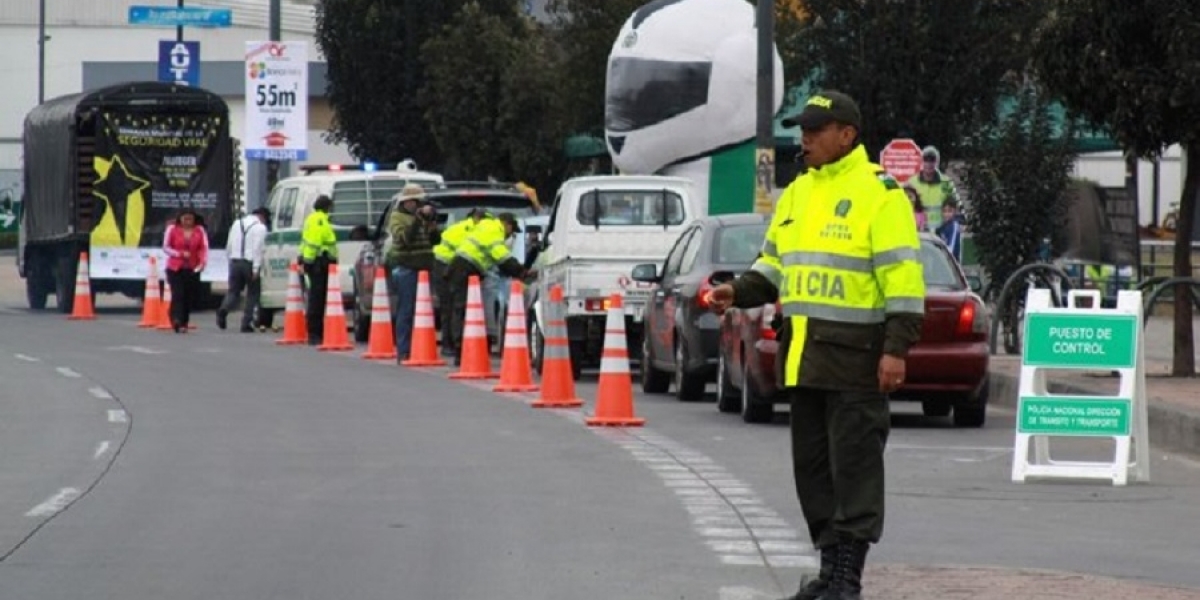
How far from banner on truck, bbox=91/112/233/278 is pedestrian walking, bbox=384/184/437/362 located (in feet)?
42.2

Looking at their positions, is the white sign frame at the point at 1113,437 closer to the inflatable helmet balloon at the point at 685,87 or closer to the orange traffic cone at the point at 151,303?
the inflatable helmet balloon at the point at 685,87

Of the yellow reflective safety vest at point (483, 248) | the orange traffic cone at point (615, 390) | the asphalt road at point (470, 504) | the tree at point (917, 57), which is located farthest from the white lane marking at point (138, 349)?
the orange traffic cone at point (615, 390)

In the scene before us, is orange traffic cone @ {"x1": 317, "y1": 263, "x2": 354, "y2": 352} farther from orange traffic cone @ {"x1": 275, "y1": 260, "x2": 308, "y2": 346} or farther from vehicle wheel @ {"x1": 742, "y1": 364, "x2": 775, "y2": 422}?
vehicle wheel @ {"x1": 742, "y1": 364, "x2": 775, "y2": 422}

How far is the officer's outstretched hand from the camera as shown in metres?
10.5

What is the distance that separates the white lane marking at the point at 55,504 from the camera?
45.2ft

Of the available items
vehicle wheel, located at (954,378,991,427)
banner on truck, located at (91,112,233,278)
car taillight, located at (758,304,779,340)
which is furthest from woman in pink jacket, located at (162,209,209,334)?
car taillight, located at (758,304,779,340)

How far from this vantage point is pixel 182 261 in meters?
35.9

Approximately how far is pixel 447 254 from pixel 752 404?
30.4 feet

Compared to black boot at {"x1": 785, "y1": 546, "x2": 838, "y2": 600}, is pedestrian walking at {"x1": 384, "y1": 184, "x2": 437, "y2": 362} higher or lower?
higher

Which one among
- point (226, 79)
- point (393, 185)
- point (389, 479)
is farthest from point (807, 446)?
point (226, 79)

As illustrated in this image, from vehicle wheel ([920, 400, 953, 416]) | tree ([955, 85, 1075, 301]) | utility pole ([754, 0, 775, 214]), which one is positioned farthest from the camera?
utility pole ([754, 0, 775, 214])

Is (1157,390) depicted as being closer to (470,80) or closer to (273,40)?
(273,40)

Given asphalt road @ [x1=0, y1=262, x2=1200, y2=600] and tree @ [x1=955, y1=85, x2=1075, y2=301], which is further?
tree @ [x1=955, y1=85, x2=1075, y2=301]

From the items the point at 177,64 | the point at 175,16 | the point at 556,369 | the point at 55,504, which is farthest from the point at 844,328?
the point at 177,64
